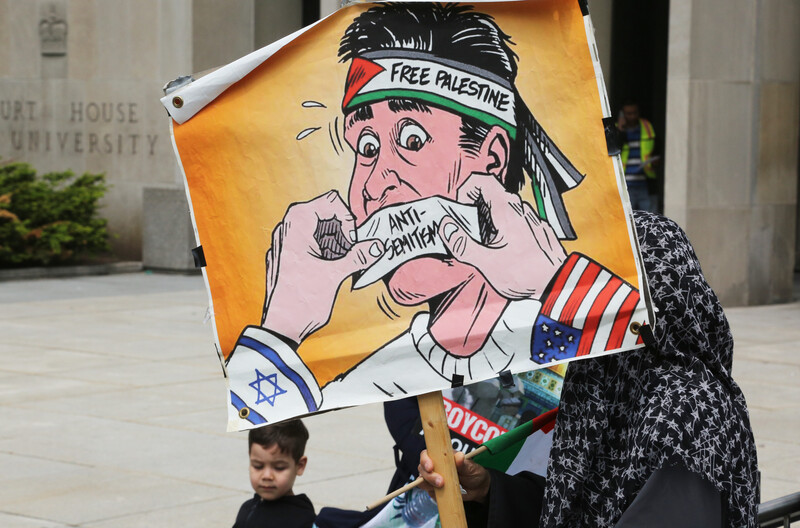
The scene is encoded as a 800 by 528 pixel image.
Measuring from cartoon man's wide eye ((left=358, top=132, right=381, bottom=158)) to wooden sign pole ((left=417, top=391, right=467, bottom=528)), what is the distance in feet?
1.86

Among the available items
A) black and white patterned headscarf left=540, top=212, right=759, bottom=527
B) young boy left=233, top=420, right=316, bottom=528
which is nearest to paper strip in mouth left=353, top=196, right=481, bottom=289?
black and white patterned headscarf left=540, top=212, right=759, bottom=527

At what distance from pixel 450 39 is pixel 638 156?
13.1 metres

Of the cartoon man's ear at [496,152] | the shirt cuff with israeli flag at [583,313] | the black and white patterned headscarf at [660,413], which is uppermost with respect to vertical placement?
the cartoon man's ear at [496,152]

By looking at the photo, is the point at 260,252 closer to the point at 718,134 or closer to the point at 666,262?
the point at 666,262

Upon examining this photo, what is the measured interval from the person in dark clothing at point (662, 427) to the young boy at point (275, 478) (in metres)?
1.50

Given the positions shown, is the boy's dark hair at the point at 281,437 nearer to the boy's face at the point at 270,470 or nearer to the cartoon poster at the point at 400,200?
the boy's face at the point at 270,470

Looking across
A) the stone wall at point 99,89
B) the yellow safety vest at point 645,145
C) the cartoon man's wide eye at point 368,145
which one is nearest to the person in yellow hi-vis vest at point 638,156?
the yellow safety vest at point 645,145

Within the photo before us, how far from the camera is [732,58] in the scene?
1413cm

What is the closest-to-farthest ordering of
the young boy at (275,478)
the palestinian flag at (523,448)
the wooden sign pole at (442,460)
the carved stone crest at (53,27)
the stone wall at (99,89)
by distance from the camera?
the wooden sign pole at (442,460), the palestinian flag at (523,448), the young boy at (275,478), the stone wall at (99,89), the carved stone crest at (53,27)

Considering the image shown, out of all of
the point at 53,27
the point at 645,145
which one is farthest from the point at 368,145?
the point at 53,27

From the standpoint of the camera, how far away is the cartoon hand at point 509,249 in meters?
2.93

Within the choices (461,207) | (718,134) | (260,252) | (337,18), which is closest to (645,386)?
(461,207)

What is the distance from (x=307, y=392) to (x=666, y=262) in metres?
0.85

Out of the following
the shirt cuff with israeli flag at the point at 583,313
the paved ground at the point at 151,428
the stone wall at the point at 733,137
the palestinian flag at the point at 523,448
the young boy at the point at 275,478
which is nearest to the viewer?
the shirt cuff with israeli flag at the point at 583,313
